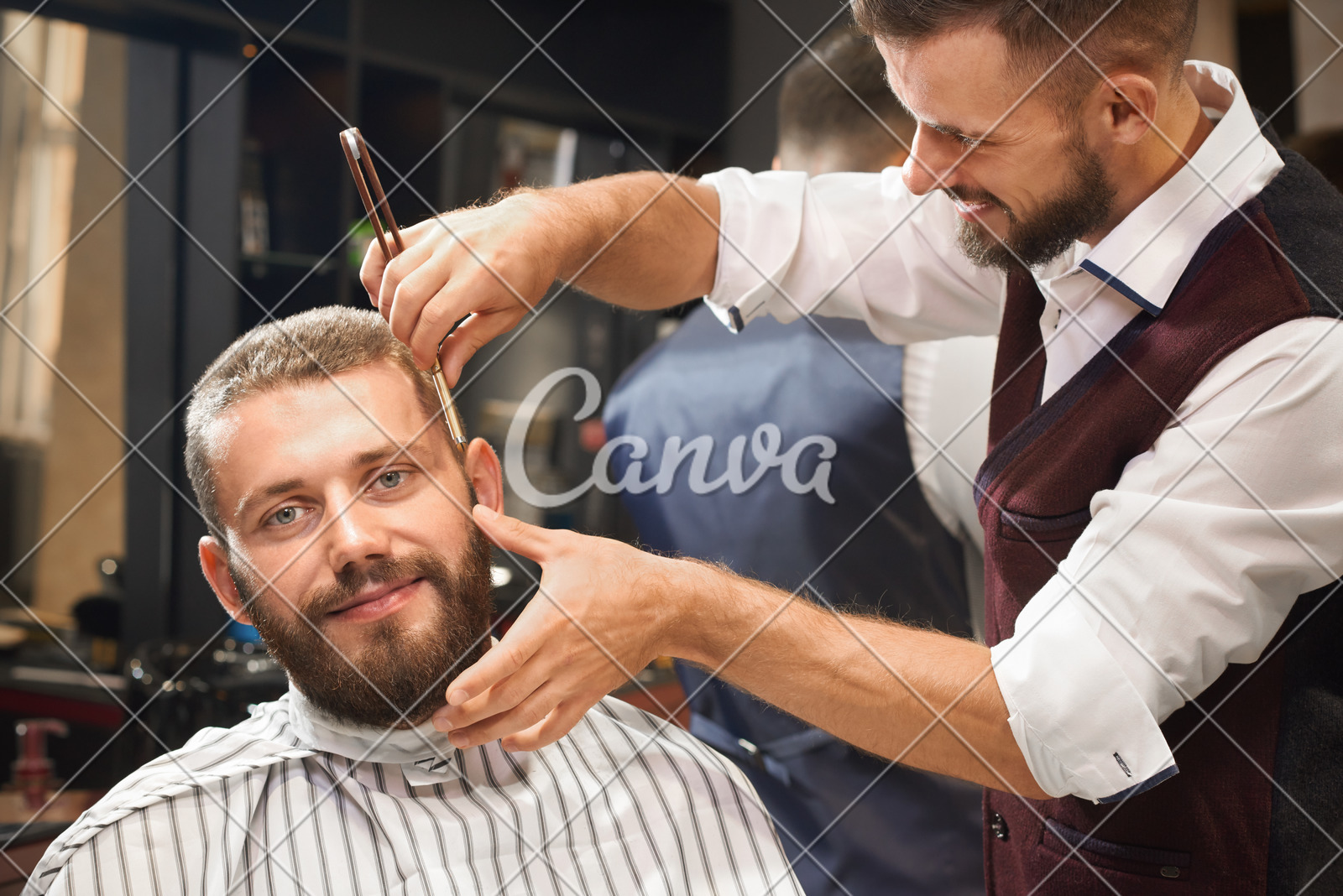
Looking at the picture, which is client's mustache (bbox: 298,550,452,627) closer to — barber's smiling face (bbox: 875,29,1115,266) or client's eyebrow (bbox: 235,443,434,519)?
client's eyebrow (bbox: 235,443,434,519)

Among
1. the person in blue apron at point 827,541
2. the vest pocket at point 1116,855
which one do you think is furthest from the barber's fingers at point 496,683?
the person in blue apron at point 827,541

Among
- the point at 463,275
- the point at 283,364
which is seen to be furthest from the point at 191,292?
the point at 463,275

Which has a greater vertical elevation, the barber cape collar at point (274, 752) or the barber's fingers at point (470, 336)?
the barber's fingers at point (470, 336)

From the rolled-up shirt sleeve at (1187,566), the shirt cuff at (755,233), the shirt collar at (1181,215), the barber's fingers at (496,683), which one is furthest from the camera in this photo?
the shirt cuff at (755,233)

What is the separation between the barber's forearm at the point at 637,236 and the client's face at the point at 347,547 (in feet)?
1.07

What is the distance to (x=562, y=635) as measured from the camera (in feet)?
3.51

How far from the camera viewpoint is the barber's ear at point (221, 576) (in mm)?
1430

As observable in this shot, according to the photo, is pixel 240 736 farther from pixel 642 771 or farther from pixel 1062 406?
pixel 1062 406

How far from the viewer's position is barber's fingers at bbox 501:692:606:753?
1188mm

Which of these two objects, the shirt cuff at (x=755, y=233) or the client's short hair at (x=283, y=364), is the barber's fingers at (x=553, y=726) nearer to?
the client's short hair at (x=283, y=364)

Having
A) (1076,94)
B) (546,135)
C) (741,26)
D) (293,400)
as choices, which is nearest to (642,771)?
(293,400)

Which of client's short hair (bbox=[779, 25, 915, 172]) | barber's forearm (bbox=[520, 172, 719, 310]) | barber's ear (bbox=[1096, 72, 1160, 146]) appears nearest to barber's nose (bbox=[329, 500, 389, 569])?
barber's forearm (bbox=[520, 172, 719, 310])

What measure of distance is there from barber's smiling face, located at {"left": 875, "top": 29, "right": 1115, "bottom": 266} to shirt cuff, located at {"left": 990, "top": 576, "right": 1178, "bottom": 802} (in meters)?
0.45

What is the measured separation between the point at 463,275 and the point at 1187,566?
33.8 inches
